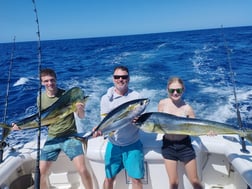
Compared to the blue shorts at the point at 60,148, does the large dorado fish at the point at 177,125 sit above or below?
above

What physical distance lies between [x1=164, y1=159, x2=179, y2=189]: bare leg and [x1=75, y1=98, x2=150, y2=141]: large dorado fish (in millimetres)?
573

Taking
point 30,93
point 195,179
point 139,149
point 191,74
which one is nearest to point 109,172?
point 139,149

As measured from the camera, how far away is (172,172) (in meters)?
2.51

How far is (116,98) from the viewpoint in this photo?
2.57 meters

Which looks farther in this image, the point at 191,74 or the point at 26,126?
the point at 191,74

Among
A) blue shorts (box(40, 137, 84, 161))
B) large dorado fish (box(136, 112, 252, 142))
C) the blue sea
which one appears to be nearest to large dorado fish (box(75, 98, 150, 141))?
large dorado fish (box(136, 112, 252, 142))

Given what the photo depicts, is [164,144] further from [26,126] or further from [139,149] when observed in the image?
[26,126]

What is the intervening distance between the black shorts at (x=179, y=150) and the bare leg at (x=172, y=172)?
0.04m

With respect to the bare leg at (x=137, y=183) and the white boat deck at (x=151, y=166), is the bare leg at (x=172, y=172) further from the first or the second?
the bare leg at (x=137, y=183)

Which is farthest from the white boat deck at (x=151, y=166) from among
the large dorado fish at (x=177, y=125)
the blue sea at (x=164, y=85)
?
the blue sea at (x=164, y=85)

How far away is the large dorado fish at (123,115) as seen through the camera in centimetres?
220

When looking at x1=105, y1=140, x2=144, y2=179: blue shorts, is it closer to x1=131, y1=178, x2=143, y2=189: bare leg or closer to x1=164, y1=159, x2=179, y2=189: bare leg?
x1=131, y1=178, x2=143, y2=189: bare leg

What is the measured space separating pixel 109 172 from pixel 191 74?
8662mm

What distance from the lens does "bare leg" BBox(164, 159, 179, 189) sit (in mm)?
2504
